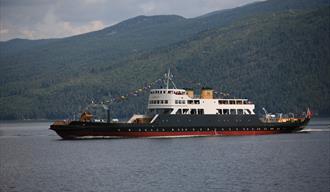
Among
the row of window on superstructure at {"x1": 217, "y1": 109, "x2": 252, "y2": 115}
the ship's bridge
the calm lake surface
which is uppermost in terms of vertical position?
the ship's bridge

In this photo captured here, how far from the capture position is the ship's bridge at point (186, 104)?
103438 millimetres

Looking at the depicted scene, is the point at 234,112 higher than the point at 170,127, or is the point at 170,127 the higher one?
the point at 234,112

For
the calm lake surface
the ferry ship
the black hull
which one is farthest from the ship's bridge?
the calm lake surface

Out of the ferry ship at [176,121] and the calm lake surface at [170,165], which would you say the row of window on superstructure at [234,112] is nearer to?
the ferry ship at [176,121]

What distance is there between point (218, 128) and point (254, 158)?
3152 centimetres

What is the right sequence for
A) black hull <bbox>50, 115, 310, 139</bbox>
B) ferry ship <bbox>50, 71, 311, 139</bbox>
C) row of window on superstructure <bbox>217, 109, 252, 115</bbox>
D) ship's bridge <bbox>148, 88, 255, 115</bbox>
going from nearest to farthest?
black hull <bbox>50, 115, 310, 139</bbox> → ferry ship <bbox>50, 71, 311, 139</bbox> → ship's bridge <bbox>148, 88, 255, 115</bbox> → row of window on superstructure <bbox>217, 109, 252, 115</bbox>

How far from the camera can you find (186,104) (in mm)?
104312

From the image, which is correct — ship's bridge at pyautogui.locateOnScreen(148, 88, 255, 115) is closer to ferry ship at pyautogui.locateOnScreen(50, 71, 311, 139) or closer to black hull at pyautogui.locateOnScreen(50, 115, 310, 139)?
ferry ship at pyautogui.locateOnScreen(50, 71, 311, 139)

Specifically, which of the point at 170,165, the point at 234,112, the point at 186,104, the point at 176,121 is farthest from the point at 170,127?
the point at 170,165

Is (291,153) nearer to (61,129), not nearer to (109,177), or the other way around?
(109,177)

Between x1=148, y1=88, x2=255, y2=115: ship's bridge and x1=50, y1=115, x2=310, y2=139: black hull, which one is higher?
x1=148, y1=88, x2=255, y2=115: ship's bridge

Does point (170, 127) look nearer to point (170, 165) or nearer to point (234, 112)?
point (234, 112)

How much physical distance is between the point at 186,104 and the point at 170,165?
1378 inches

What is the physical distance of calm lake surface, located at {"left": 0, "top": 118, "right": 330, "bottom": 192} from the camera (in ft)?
187
